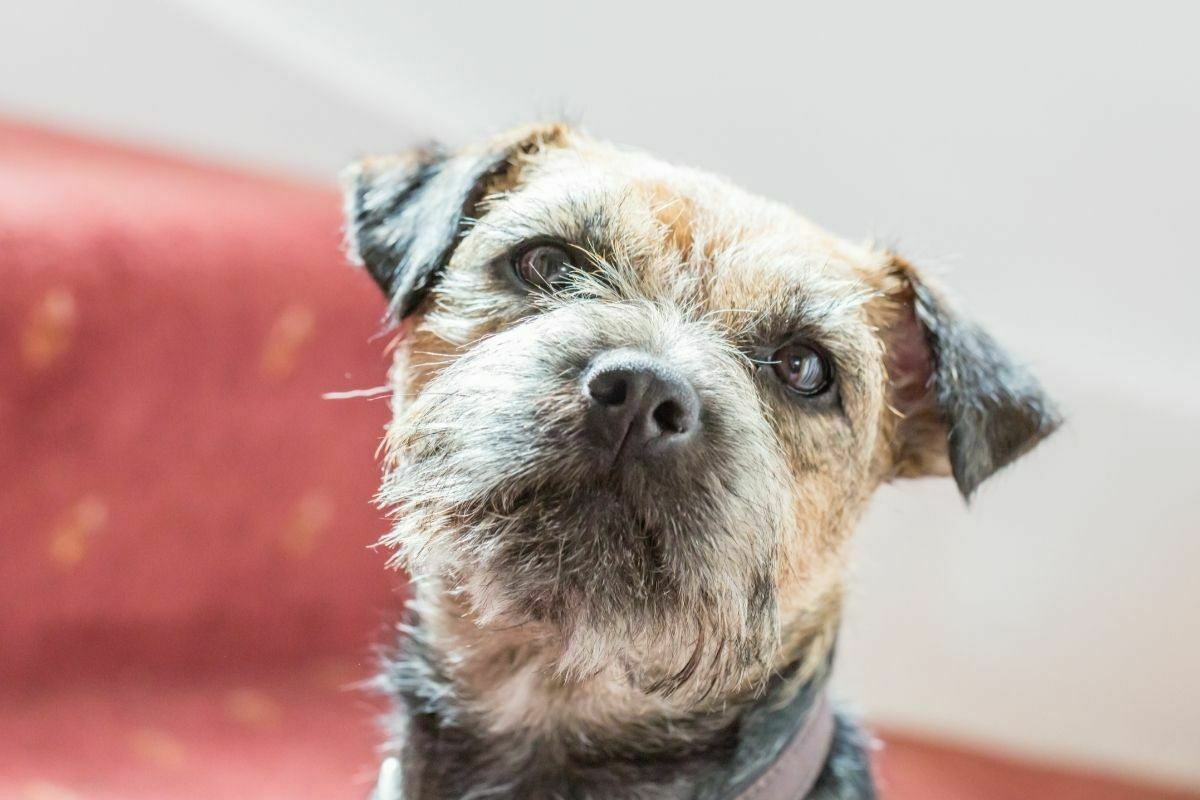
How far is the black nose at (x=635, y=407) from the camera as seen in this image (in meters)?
1.36

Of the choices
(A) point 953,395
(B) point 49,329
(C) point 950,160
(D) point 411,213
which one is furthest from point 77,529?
(C) point 950,160

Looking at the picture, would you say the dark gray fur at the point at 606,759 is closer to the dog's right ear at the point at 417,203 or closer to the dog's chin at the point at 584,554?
the dog's chin at the point at 584,554

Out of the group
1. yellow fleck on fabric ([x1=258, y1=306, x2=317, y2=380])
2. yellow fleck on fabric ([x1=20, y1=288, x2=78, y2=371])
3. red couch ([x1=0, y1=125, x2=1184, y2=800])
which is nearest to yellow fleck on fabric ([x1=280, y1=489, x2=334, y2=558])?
red couch ([x1=0, y1=125, x2=1184, y2=800])

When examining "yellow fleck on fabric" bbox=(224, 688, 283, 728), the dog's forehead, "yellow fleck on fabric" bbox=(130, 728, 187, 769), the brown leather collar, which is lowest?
"yellow fleck on fabric" bbox=(130, 728, 187, 769)

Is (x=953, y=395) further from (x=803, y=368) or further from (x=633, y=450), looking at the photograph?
(x=633, y=450)

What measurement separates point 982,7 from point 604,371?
2.08 meters

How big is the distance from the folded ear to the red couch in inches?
46.1

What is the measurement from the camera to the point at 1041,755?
10.7 ft

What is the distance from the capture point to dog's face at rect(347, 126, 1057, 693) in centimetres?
140

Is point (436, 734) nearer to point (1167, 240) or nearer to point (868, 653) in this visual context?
point (868, 653)

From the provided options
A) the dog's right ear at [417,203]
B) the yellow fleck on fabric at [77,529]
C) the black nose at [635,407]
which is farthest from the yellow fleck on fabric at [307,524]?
the black nose at [635,407]

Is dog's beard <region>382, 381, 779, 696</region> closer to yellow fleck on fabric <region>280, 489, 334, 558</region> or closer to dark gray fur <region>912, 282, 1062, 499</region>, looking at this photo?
dark gray fur <region>912, 282, 1062, 499</region>

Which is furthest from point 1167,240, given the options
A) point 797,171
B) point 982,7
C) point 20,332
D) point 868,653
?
point 20,332

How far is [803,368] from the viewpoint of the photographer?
5.75 feet
